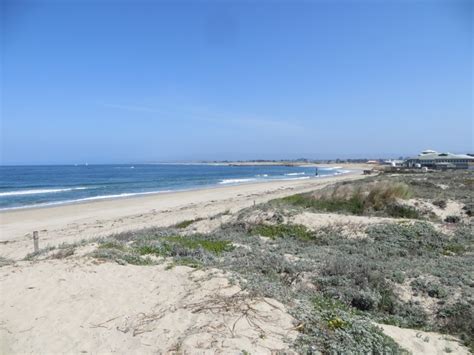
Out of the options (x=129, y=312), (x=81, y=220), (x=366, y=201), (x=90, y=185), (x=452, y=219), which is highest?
(x=366, y=201)

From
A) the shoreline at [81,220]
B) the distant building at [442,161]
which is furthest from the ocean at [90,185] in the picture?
the distant building at [442,161]

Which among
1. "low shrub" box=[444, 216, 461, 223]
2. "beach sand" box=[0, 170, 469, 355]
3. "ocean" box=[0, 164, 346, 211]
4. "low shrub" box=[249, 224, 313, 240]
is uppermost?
"beach sand" box=[0, 170, 469, 355]

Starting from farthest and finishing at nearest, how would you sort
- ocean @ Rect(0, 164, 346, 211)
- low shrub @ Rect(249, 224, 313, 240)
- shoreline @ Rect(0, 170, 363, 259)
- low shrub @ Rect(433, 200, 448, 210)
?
ocean @ Rect(0, 164, 346, 211) < shoreline @ Rect(0, 170, 363, 259) < low shrub @ Rect(433, 200, 448, 210) < low shrub @ Rect(249, 224, 313, 240)

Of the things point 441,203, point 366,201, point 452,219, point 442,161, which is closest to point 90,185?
point 366,201

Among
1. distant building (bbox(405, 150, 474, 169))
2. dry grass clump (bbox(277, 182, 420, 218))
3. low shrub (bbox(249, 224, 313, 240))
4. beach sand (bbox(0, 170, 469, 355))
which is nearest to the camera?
beach sand (bbox(0, 170, 469, 355))

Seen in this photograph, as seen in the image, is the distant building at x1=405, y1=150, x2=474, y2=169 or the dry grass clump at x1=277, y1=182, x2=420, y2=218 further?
the distant building at x1=405, y1=150, x2=474, y2=169

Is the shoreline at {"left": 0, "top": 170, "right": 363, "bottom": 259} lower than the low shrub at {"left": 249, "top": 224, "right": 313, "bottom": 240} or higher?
lower

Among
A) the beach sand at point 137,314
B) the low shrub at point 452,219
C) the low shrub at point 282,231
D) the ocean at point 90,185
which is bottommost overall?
the ocean at point 90,185

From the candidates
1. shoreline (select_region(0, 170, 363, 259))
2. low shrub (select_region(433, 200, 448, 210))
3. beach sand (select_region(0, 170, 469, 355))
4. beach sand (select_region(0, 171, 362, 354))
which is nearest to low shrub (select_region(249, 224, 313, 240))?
beach sand (select_region(0, 170, 469, 355))

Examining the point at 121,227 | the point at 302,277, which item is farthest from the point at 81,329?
the point at 121,227

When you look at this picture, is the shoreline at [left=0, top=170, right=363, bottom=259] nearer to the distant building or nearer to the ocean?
the ocean

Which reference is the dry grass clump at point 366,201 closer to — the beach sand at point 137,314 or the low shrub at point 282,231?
the low shrub at point 282,231

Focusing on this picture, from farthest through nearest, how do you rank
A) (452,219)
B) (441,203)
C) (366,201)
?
(366,201)
(441,203)
(452,219)

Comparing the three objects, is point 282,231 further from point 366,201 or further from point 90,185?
point 90,185
